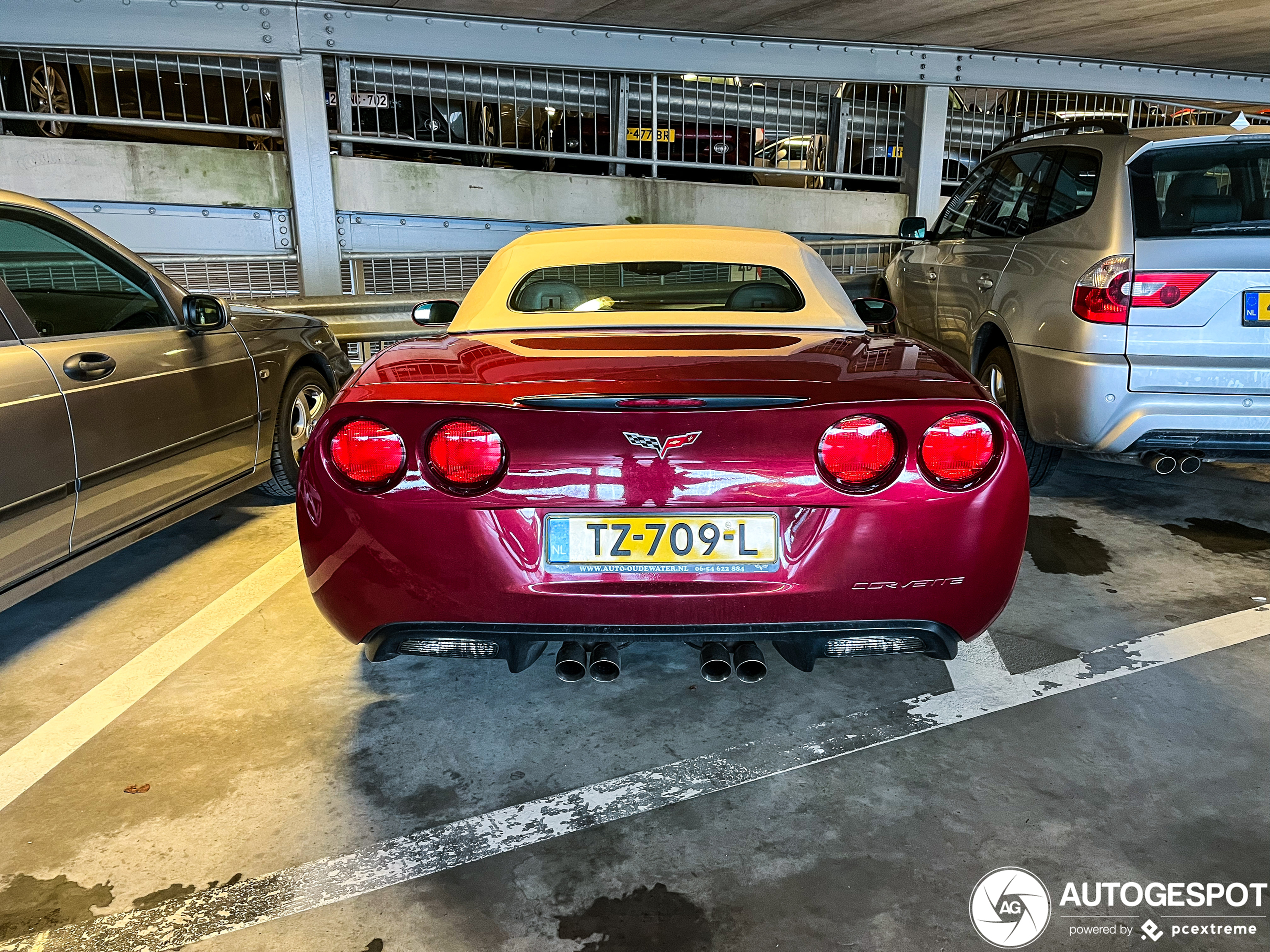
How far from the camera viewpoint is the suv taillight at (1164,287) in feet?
12.7

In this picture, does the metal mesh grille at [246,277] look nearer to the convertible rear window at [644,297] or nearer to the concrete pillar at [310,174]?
the concrete pillar at [310,174]

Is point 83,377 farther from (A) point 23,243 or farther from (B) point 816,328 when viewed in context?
(B) point 816,328

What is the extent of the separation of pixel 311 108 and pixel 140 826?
24.6ft

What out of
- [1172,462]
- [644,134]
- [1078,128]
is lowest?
[1172,462]

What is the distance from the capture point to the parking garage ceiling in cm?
773

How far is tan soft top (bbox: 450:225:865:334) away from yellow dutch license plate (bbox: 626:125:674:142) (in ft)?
21.5

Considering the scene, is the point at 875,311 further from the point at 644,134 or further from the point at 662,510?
the point at 644,134

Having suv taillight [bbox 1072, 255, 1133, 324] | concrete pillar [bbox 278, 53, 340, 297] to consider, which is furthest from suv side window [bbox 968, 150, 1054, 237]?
concrete pillar [bbox 278, 53, 340, 297]

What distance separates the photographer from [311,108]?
847 cm

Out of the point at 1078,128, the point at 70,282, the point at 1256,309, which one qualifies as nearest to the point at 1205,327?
the point at 1256,309

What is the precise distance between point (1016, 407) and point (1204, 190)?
1160 mm

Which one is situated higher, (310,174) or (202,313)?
(310,174)

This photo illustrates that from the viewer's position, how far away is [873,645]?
238 cm

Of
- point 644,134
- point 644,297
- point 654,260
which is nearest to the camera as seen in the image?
point 654,260
